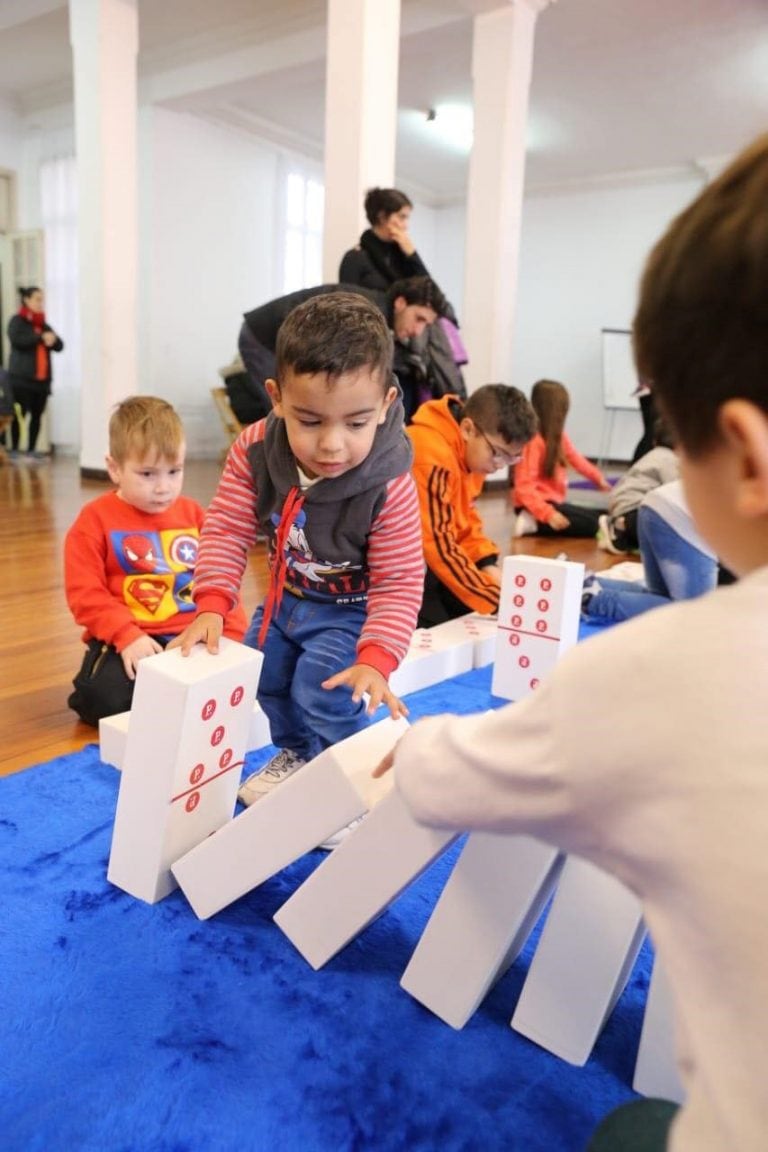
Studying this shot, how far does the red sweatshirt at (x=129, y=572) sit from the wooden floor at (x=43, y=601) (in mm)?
194

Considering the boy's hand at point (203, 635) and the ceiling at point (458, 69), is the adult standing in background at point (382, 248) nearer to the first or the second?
the boy's hand at point (203, 635)

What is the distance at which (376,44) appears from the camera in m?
3.73

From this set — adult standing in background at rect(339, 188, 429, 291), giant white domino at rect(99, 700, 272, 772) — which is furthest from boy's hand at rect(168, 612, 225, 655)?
adult standing in background at rect(339, 188, 429, 291)

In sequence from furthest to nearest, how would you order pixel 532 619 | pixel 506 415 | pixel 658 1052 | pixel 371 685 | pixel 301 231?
1. pixel 301 231
2. pixel 506 415
3. pixel 532 619
4. pixel 371 685
5. pixel 658 1052

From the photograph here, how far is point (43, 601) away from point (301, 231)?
21.6 feet

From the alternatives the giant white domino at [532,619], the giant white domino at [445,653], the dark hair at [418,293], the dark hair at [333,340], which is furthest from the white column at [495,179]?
the dark hair at [333,340]

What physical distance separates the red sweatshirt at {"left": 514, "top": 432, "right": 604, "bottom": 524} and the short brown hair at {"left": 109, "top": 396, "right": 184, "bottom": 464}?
9.06ft

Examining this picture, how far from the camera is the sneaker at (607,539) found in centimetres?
391

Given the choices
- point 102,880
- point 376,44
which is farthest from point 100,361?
point 102,880

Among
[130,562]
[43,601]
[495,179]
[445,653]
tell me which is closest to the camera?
[130,562]

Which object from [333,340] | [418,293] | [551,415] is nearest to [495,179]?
[551,415]

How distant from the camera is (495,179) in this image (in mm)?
5121

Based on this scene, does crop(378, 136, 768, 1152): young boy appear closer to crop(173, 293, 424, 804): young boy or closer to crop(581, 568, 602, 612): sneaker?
crop(173, 293, 424, 804): young boy

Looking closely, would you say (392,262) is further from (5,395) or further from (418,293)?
(5,395)
